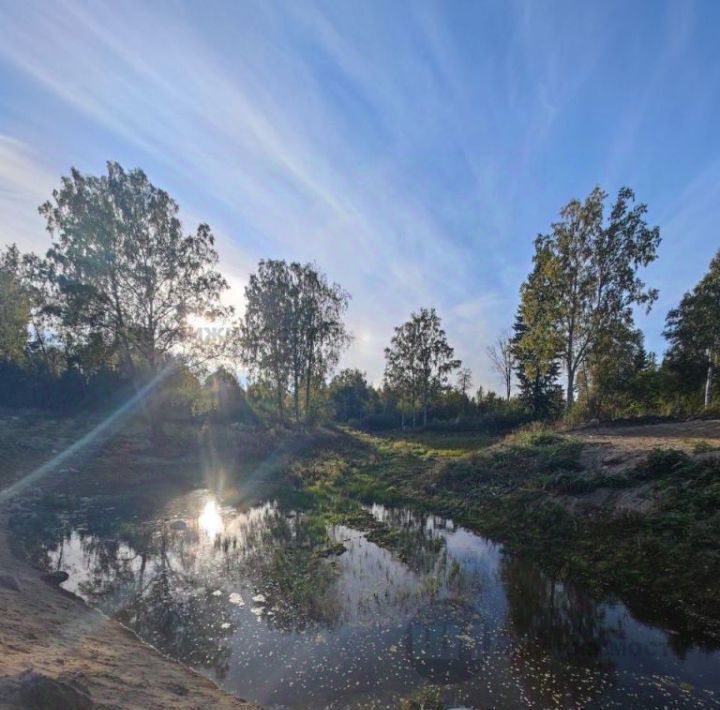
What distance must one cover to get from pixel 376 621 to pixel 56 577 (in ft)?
24.4

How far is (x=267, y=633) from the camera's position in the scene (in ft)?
23.8

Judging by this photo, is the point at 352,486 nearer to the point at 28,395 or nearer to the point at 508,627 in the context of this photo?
the point at 508,627

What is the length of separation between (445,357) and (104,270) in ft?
128

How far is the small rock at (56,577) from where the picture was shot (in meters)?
9.36

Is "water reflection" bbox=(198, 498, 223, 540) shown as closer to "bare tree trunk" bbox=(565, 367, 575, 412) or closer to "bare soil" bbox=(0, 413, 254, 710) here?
"bare soil" bbox=(0, 413, 254, 710)

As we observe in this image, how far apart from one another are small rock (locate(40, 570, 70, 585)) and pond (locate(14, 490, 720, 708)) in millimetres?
202

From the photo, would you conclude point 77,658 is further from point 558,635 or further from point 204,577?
point 558,635

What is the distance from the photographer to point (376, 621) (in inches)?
301

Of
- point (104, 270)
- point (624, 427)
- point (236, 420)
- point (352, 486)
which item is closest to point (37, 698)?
point (352, 486)

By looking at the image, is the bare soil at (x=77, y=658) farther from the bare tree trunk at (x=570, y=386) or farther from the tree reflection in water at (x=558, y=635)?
the bare tree trunk at (x=570, y=386)

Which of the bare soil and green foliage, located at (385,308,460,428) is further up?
green foliage, located at (385,308,460,428)

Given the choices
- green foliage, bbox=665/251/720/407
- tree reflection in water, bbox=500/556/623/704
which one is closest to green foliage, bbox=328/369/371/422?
green foliage, bbox=665/251/720/407

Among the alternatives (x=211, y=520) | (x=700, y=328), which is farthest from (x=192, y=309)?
Result: (x=700, y=328)

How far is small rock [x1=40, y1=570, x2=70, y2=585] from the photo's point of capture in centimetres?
936
